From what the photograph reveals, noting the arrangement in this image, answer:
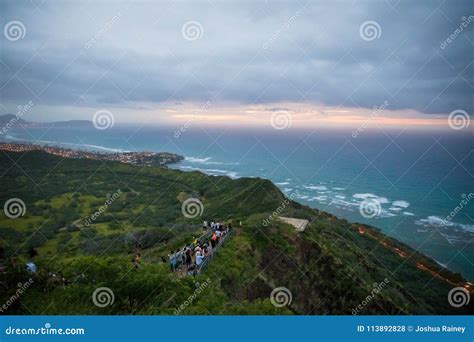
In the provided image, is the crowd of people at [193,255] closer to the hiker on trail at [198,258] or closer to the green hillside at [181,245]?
the hiker on trail at [198,258]

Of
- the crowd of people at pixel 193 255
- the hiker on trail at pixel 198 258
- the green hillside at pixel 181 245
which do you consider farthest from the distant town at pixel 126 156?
the hiker on trail at pixel 198 258

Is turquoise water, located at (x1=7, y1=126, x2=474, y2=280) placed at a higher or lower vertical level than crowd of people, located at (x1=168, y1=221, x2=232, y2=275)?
higher

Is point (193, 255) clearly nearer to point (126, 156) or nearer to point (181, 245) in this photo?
point (181, 245)

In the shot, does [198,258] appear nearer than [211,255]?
Yes

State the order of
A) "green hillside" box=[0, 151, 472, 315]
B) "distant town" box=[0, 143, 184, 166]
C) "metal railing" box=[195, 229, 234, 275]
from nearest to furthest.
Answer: "green hillside" box=[0, 151, 472, 315] < "metal railing" box=[195, 229, 234, 275] < "distant town" box=[0, 143, 184, 166]

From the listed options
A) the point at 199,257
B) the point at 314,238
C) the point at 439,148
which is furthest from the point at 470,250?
the point at 439,148

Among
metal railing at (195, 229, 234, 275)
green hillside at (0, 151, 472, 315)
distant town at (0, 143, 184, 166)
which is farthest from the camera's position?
distant town at (0, 143, 184, 166)

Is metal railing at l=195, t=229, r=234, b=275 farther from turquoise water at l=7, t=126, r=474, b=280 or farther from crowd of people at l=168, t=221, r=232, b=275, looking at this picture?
turquoise water at l=7, t=126, r=474, b=280

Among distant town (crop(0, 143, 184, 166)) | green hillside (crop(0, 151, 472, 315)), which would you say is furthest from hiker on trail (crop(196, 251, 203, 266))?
distant town (crop(0, 143, 184, 166))

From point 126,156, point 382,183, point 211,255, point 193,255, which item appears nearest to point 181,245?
point 193,255
